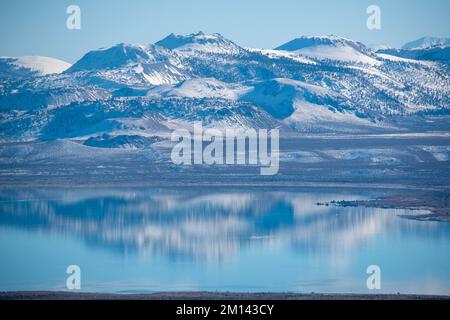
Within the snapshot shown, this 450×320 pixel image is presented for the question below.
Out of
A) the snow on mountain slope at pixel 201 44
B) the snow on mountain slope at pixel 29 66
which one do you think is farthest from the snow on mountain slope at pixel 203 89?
the snow on mountain slope at pixel 29 66

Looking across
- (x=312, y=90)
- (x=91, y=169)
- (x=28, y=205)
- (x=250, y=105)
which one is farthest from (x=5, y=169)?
(x=312, y=90)

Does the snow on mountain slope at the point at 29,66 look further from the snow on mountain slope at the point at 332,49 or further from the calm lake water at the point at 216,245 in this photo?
the calm lake water at the point at 216,245

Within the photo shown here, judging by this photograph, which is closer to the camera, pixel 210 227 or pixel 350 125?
pixel 210 227

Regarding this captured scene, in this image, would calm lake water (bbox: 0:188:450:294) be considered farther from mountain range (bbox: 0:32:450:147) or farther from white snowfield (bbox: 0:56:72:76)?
white snowfield (bbox: 0:56:72:76)

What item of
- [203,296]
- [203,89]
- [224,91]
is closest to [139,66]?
[203,89]

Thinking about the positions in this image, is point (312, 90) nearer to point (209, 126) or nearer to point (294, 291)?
point (209, 126)

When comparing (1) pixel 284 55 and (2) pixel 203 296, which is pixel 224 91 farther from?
(2) pixel 203 296

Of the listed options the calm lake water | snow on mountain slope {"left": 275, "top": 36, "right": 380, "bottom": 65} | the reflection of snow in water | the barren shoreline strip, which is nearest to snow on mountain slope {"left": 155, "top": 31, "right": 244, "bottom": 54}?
snow on mountain slope {"left": 275, "top": 36, "right": 380, "bottom": 65}
